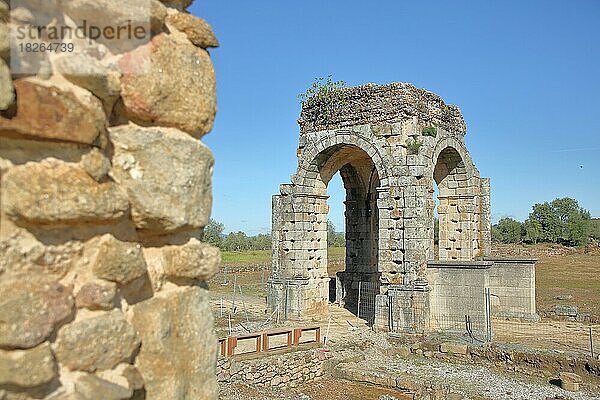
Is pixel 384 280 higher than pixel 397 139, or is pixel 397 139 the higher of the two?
pixel 397 139

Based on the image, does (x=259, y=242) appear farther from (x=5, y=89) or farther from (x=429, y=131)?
(x=5, y=89)

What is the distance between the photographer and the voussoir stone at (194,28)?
210cm

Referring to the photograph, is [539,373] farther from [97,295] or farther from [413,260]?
[97,295]

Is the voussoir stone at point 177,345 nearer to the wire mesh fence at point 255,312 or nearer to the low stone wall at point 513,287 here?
the wire mesh fence at point 255,312

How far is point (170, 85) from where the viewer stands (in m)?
1.99

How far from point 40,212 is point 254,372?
903 cm

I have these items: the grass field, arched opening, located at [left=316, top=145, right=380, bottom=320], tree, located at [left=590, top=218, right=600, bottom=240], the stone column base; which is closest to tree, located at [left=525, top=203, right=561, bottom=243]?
tree, located at [left=590, top=218, right=600, bottom=240]

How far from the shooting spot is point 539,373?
10898 mm

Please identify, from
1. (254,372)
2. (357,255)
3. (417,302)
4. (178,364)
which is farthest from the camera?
(357,255)

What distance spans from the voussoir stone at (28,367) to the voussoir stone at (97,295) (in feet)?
0.58

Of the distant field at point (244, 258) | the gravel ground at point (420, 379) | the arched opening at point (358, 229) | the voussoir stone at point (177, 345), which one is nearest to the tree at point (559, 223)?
the distant field at point (244, 258)

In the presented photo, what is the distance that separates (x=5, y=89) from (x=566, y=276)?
30.7 metres

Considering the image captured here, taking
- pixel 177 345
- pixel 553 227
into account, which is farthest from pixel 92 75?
pixel 553 227

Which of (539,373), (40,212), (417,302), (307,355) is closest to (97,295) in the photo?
(40,212)
